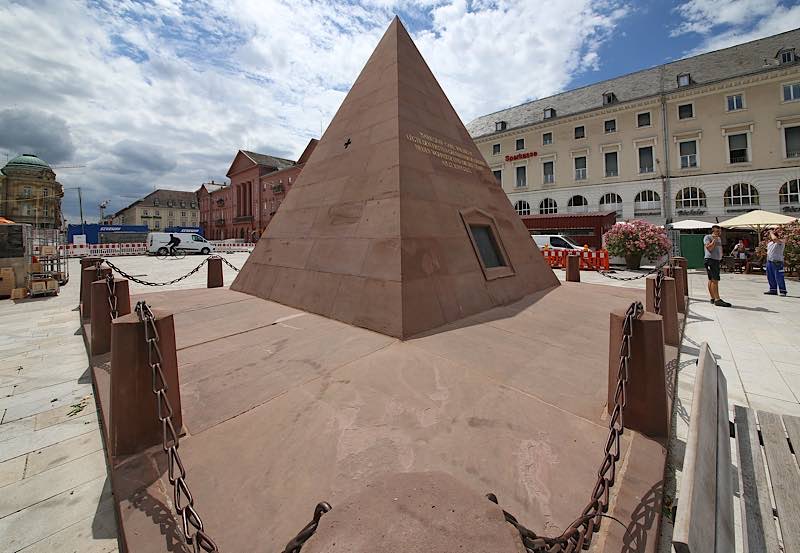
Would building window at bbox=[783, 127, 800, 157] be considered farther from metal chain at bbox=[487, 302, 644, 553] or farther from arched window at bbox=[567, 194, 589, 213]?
metal chain at bbox=[487, 302, 644, 553]

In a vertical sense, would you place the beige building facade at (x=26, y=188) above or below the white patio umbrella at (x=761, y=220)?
above

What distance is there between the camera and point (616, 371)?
2787 mm

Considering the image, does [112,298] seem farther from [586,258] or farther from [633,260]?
[633,260]

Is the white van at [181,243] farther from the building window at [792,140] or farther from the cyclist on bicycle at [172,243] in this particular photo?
the building window at [792,140]

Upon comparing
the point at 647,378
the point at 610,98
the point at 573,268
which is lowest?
the point at 647,378

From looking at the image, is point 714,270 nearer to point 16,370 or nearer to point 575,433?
point 575,433

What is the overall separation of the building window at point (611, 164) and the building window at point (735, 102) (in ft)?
28.6

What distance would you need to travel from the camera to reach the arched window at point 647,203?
103 feet

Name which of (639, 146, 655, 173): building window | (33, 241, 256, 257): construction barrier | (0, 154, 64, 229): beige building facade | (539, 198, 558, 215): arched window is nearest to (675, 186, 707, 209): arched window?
(639, 146, 655, 173): building window

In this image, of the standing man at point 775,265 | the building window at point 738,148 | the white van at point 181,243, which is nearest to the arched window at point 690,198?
the building window at point 738,148

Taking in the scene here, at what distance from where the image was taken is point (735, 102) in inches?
1125

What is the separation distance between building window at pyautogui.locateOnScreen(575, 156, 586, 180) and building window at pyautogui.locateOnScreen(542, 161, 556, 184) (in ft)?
7.53

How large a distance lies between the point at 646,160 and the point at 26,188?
89.3 meters

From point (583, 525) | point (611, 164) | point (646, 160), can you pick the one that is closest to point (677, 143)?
point (646, 160)
